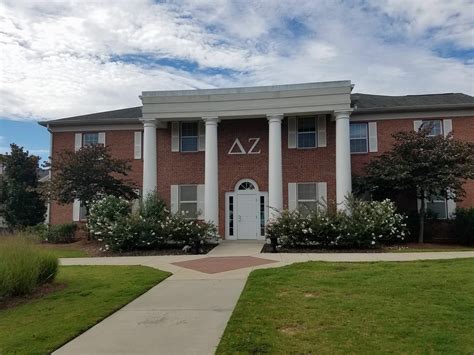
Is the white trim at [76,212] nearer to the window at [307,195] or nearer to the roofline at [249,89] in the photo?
the roofline at [249,89]

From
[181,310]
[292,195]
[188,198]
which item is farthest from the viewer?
[188,198]

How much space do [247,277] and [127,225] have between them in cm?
686

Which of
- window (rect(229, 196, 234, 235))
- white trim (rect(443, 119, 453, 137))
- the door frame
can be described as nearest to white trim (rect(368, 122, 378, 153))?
white trim (rect(443, 119, 453, 137))

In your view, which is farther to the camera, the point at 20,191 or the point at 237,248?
the point at 20,191

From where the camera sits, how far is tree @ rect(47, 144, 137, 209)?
17.4 metres

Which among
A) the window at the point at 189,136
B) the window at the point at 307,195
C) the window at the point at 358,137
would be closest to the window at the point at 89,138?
the window at the point at 189,136

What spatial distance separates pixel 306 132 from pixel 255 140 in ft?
7.83

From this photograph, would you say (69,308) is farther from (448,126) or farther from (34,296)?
(448,126)

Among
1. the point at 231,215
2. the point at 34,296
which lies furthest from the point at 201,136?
the point at 34,296

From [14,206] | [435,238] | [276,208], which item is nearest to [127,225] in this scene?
[276,208]

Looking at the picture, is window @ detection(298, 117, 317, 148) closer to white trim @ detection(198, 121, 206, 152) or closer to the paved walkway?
white trim @ detection(198, 121, 206, 152)

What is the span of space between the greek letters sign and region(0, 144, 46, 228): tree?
1077cm

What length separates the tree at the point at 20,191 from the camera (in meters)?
22.9

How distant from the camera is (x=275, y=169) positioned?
1741 centimetres
